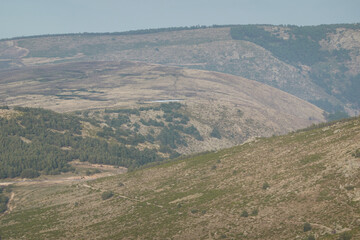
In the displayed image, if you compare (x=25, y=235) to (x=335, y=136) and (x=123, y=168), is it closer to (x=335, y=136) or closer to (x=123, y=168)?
(x=335, y=136)

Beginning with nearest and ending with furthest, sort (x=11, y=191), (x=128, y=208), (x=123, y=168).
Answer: (x=128, y=208) → (x=11, y=191) → (x=123, y=168)

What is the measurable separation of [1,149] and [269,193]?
11811 centimetres

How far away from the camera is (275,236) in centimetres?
6041

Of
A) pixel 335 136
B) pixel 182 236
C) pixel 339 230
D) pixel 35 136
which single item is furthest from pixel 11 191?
pixel 339 230

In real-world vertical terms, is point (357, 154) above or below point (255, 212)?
above

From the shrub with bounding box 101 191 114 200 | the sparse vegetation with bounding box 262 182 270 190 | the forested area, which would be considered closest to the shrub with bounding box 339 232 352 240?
the sparse vegetation with bounding box 262 182 270 190

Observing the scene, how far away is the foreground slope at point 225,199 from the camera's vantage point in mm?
64625

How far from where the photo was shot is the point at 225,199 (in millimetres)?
82625

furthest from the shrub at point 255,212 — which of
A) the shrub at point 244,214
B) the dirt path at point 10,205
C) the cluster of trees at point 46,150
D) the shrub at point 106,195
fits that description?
the cluster of trees at point 46,150

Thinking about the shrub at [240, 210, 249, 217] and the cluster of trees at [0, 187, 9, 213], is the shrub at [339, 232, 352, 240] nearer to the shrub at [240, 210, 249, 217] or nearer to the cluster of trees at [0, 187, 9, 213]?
the shrub at [240, 210, 249, 217]

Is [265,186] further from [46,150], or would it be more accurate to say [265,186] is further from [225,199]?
[46,150]

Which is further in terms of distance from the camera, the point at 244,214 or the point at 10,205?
the point at 10,205

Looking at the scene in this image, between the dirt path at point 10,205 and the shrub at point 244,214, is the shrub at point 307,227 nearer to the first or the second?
the shrub at point 244,214

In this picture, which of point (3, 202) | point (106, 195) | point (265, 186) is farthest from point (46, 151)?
point (265, 186)
